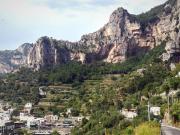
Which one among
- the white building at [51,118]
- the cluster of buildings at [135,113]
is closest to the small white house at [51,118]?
the white building at [51,118]

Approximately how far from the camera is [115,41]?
101000 millimetres

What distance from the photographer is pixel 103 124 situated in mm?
48812

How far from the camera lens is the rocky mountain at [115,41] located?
99000 millimetres

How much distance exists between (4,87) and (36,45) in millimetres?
16138

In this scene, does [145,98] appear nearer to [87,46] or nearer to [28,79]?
[28,79]

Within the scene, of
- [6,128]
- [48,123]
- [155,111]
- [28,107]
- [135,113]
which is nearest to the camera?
[155,111]

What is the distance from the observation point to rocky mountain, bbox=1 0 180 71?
99.0 m

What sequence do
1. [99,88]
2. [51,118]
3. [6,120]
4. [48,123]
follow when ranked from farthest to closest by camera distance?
[99,88], [6,120], [51,118], [48,123]

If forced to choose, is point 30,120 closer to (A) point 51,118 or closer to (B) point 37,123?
(B) point 37,123

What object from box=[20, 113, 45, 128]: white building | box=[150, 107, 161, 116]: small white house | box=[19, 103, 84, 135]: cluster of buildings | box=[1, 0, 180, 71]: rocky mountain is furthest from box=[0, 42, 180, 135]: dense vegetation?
box=[1, 0, 180, 71]: rocky mountain

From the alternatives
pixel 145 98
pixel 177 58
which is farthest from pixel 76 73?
pixel 145 98

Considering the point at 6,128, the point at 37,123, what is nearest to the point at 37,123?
the point at 37,123

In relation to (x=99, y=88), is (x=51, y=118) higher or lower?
lower

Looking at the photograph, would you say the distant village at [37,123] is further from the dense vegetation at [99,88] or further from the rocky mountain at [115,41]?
the rocky mountain at [115,41]
